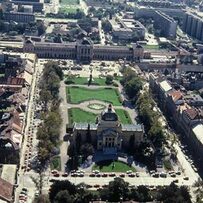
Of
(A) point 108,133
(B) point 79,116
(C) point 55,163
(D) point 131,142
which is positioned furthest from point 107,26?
(C) point 55,163

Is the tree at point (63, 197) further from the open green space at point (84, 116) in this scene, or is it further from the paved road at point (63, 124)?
the open green space at point (84, 116)

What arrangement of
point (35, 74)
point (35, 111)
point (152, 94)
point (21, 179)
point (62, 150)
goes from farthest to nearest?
point (35, 74), point (152, 94), point (35, 111), point (62, 150), point (21, 179)

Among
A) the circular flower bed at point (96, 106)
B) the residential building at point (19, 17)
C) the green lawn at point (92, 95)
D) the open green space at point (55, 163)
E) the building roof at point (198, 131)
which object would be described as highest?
the residential building at point (19, 17)

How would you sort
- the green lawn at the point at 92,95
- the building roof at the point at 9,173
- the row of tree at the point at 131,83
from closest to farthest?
1. the building roof at the point at 9,173
2. the green lawn at the point at 92,95
3. the row of tree at the point at 131,83

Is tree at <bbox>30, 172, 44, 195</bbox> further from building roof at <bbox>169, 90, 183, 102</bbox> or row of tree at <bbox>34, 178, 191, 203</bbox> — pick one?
building roof at <bbox>169, 90, 183, 102</bbox>

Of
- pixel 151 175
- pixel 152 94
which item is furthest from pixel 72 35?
pixel 151 175

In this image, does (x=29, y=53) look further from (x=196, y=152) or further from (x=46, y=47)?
(x=196, y=152)

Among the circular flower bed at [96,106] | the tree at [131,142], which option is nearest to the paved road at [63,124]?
the circular flower bed at [96,106]

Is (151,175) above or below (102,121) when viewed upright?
below
